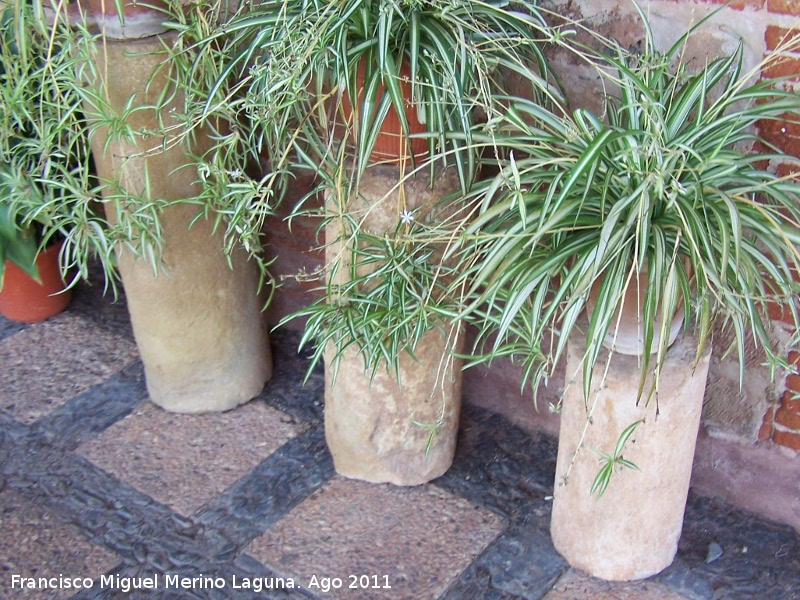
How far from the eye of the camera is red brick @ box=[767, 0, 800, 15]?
1737 millimetres

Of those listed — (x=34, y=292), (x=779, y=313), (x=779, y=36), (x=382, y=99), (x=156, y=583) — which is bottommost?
(x=156, y=583)

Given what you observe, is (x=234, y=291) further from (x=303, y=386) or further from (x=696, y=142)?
(x=696, y=142)

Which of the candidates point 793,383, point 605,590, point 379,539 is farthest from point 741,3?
point 379,539

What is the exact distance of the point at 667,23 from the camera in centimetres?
191

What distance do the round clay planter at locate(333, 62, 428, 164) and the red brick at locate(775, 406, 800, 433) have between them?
3.37 ft

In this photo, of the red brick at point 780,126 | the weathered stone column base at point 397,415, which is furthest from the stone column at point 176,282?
the red brick at point 780,126

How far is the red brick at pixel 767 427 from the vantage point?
2133mm

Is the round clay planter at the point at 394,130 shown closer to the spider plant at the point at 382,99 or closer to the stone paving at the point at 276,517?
the spider plant at the point at 382,99

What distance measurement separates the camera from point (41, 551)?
2.22 metres

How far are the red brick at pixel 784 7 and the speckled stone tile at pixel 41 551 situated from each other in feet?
6.24

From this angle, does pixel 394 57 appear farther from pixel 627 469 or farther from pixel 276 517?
pixel 276 517

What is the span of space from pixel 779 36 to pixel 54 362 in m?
2.29

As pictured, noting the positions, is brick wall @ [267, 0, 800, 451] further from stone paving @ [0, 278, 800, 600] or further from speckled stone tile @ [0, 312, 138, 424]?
speckled stone tile @ [0, 312, 138, 424]

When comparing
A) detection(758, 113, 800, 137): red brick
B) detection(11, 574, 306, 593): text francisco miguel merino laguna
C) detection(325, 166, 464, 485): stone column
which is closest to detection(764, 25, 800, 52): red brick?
detection(758, 113, 800, 137): red brick
